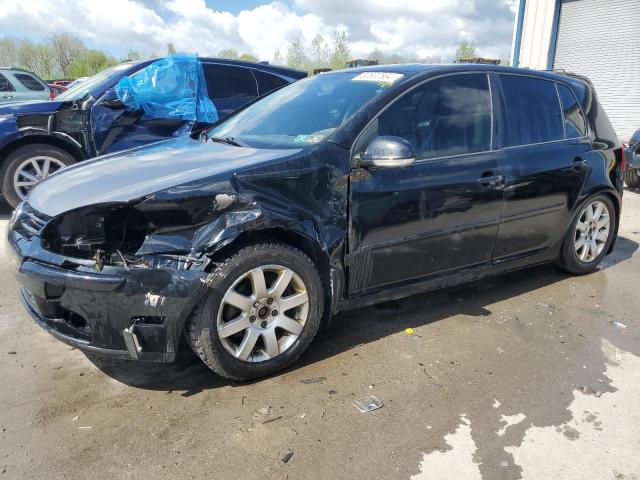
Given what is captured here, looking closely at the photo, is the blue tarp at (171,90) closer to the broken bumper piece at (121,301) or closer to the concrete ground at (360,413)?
the concrete ground at (360,413)

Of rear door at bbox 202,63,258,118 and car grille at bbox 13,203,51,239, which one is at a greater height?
rear door at bbox 202,63,258,118

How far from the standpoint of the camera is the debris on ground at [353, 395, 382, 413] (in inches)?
101

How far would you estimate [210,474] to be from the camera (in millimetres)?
2115

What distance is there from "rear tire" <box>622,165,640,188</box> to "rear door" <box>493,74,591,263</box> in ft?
16.5

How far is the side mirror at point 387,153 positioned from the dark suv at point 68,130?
381cm

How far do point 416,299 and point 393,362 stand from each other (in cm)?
98

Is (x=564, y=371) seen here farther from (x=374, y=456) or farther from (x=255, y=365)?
(x=255, y=365)

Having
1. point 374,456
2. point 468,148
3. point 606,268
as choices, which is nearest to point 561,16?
point 606,268

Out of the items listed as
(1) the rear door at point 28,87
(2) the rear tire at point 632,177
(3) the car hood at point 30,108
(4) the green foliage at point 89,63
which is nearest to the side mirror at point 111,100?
(3) the car hood at point 30,108

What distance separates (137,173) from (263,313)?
3.35 feet

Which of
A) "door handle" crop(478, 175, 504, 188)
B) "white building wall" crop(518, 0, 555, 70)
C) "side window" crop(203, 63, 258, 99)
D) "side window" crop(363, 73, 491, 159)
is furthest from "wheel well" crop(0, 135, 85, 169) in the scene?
"white building wall" crop(518, 0, 555, 70)

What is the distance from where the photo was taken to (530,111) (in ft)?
12.2

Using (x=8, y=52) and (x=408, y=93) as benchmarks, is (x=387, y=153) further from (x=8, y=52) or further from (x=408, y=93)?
(x=8, y=52)

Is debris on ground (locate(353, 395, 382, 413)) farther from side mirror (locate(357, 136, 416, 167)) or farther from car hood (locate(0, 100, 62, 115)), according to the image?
car hood (locate(0, 100, 62, 115))
